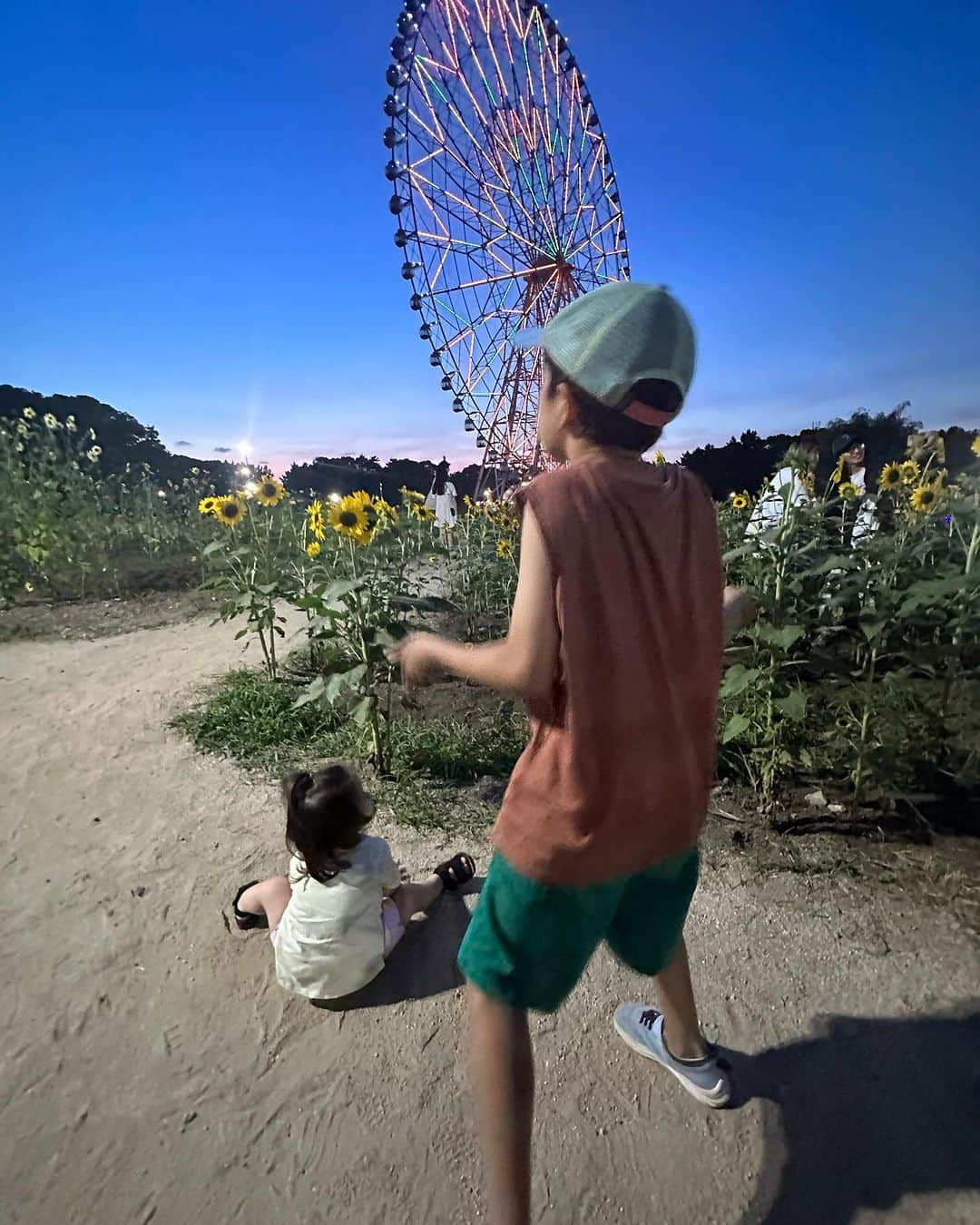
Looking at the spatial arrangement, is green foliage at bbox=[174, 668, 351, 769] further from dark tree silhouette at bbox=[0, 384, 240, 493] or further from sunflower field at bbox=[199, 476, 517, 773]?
dark tree silhouette at bbox=[0, 384, 240, 493]

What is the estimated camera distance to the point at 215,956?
6.95 ft

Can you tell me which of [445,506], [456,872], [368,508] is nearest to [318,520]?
[368,508]

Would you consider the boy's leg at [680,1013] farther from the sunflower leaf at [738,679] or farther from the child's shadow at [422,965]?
the sunflower leaf at [738,679]

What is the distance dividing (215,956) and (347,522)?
189 cm

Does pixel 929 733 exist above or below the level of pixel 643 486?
below

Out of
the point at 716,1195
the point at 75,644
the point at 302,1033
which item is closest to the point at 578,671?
the point at 716,1195

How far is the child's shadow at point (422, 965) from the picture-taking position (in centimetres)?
194

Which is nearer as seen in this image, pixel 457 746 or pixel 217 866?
pixel 217 866

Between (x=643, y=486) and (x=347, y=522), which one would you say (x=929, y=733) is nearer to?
(x=643, y=486)

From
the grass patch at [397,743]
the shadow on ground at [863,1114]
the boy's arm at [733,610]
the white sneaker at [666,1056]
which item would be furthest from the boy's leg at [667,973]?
the grass patch at [397,743]

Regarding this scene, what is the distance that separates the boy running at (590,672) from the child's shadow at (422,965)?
2.79ft

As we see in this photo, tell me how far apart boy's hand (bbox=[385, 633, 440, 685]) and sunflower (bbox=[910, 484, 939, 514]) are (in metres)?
3.17

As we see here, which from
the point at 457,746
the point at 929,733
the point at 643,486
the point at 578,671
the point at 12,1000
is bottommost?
the point at 12,1000

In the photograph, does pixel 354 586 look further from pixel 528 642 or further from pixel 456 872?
pixel 528 642
